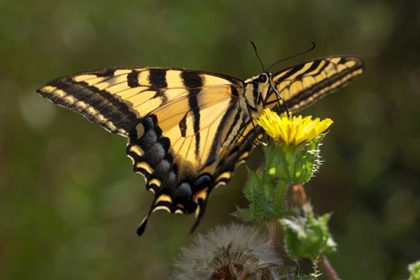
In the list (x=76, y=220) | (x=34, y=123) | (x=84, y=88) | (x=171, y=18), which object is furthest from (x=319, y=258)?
(x=171, y=18)

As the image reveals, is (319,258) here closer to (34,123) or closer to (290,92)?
(290,92)

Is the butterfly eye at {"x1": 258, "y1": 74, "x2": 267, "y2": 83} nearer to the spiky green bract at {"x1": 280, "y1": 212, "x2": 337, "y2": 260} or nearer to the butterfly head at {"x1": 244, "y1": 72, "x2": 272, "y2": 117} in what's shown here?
the butterfly head at {"x1": 244, "y1": 72, "x2": 272, "y2": 117}

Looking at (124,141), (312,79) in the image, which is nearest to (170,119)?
(312,79)

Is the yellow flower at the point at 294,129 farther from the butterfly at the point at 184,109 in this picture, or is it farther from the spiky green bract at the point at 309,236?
the butterfly at the point at 184,109

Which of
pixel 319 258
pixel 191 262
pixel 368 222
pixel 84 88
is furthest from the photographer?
pixel 368 222

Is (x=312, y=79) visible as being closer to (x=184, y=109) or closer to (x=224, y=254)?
(x=184, y=109)

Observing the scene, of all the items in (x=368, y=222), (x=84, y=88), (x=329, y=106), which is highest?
(x=84, y=88)
